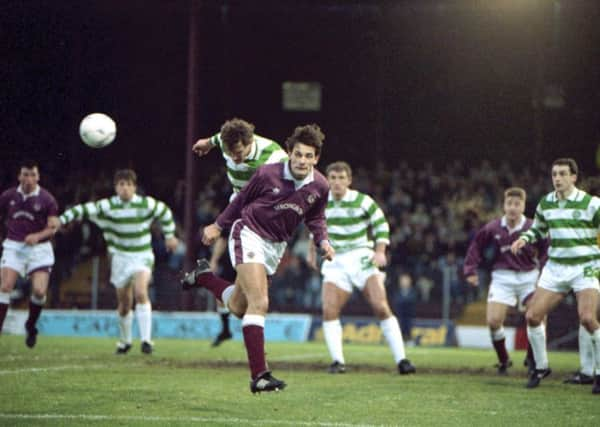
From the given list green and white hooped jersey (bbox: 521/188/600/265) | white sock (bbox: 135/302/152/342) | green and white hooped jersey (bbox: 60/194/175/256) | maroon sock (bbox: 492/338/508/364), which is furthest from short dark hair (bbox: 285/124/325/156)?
white sock (bbox: 135/302/152/342)

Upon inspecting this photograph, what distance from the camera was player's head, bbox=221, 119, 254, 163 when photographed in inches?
361

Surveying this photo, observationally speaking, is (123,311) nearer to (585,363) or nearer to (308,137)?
(585,363)

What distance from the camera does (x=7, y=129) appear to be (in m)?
28.6

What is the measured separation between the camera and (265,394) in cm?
941

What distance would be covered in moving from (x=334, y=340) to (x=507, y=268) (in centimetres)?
246

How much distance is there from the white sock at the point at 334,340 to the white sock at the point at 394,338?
610mm

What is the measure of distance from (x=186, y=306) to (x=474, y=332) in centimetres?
677

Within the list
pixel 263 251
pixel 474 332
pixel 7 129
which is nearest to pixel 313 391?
pixel 263 251

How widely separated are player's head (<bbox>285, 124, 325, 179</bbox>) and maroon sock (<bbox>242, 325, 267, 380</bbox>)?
140cm

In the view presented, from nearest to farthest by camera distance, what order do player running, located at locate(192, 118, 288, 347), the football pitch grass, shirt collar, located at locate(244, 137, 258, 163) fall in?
the football pitch grass
player running, located at locate(192, 118, 288, 347)
shirt collar, located at locate(244, 137, 258, 163)

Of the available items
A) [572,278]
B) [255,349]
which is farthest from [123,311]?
[572,278]

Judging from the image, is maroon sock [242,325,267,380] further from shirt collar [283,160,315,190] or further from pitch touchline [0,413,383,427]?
shirt collar [283,160,315,190]

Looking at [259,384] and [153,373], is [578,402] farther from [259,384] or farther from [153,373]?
[153,373]

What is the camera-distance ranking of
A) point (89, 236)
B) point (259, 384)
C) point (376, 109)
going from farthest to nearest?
point (376, 109) < point (89, 236) < point (259, 384)
